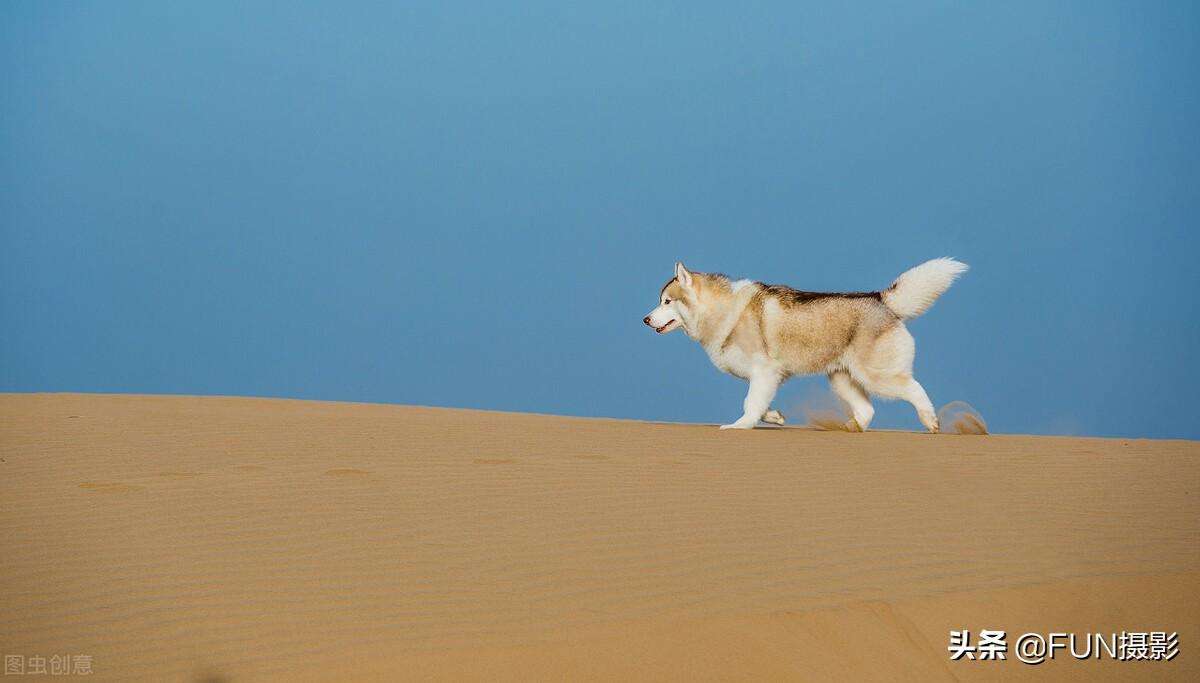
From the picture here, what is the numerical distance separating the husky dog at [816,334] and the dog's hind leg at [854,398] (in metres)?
0.01

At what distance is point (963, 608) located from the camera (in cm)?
511

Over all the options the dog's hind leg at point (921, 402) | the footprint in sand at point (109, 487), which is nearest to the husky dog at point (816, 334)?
the dog's hind leg at point (921, 402)

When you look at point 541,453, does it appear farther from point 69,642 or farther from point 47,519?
point 69,642

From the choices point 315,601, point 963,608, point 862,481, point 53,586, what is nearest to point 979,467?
point 862,481

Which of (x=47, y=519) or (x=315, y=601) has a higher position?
(x=47, y=519)

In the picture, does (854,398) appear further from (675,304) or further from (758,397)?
(675,304)

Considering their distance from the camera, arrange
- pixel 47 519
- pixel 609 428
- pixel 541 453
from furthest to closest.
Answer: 1. pixel 609 428
2. pixel 541 453
3. pixel 47 519

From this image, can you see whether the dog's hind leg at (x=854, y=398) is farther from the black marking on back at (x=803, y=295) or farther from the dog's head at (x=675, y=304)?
the dog's head at (x=675, y=304)

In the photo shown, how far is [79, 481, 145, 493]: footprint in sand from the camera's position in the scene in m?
6.75

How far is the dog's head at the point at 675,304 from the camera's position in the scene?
12.7 m

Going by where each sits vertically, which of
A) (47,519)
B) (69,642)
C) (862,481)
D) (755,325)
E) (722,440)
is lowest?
(69,642)

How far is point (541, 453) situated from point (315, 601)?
12.3ft

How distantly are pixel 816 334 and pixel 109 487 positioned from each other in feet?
25.2

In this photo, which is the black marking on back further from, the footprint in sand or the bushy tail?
the footprint in sand
